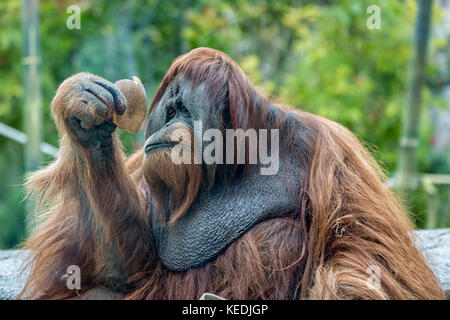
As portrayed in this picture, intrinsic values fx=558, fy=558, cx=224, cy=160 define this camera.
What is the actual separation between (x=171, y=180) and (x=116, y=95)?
1.40 feet

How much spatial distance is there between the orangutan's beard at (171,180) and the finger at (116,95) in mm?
235

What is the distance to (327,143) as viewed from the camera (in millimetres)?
2520

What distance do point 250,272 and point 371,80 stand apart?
5.53m

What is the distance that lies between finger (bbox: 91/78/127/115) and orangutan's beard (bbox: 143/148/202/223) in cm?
24

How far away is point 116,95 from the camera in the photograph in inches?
88.3

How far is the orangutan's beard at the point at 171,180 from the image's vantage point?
2.34m

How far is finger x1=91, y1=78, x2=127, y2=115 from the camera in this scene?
224 cm
